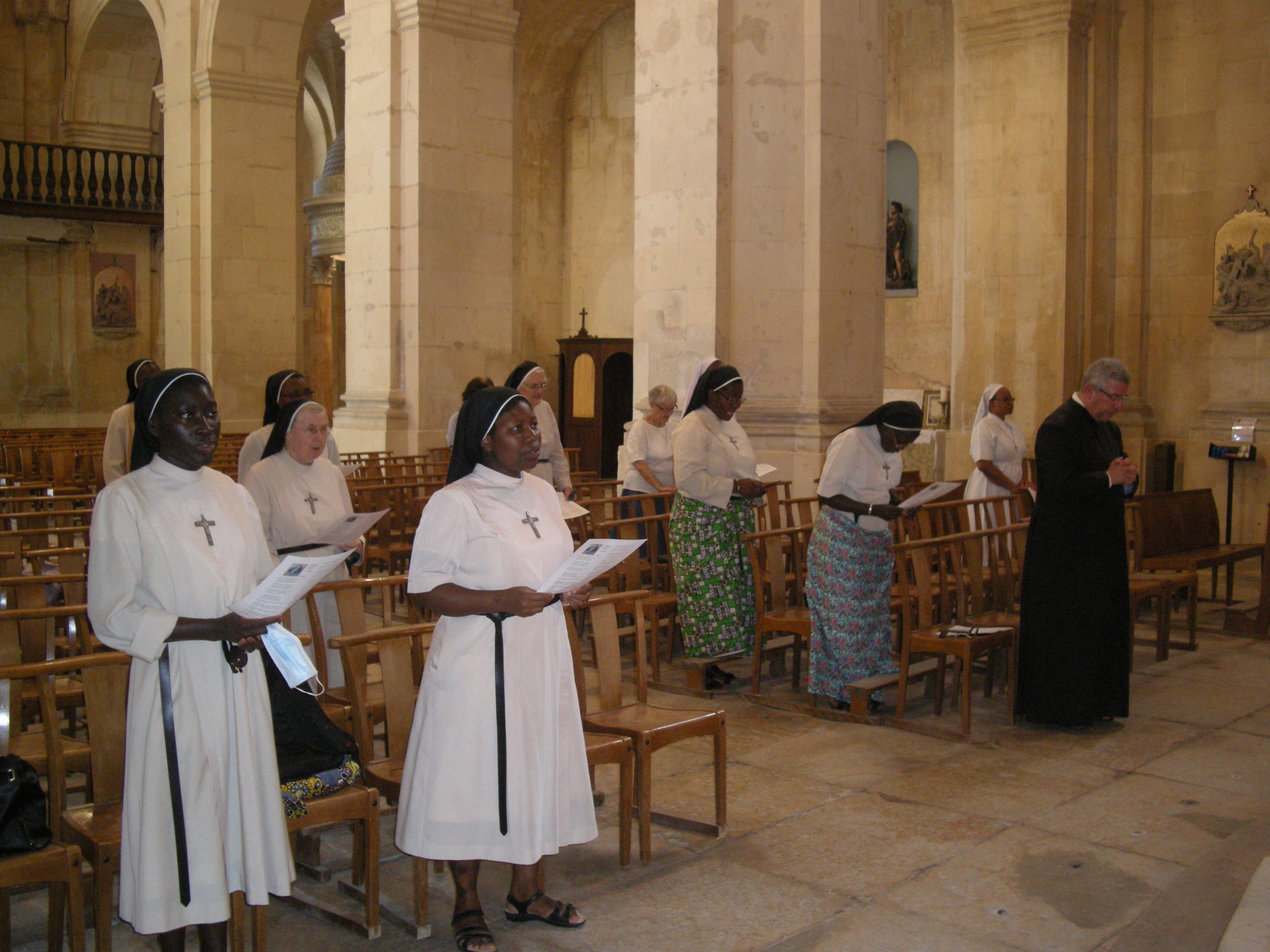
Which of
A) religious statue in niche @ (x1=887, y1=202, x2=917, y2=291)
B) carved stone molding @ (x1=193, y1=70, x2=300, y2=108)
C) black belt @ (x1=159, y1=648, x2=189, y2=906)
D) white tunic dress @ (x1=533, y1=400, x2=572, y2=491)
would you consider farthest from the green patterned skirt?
carved stone molding @ (x1=193, y1=70, x2=300, y2=108)

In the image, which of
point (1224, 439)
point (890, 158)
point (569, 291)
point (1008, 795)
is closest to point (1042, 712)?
point (1008, 795)

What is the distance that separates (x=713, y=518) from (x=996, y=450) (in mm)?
3152

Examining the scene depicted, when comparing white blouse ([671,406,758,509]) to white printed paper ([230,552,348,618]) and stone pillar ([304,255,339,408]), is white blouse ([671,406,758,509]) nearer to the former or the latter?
white printed paper ([230,552,348,618])

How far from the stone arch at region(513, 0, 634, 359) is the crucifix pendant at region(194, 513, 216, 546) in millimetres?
16074

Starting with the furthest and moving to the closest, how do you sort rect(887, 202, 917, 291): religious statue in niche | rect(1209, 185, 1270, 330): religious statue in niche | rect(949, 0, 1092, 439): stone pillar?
rect(887, 202, 917, 291): religious statue in niche
rect(949, 0, 1092, 439): stone pillar
rect(1209, 185, 1270, 330): religious statue in niche

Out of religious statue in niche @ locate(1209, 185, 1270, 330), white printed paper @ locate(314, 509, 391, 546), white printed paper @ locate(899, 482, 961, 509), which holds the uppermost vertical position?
religious statue in niche @ locate(1209, 185, 1270, 330)

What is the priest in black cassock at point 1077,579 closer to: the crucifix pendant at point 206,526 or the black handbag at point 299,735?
the black handbag at point 299,735

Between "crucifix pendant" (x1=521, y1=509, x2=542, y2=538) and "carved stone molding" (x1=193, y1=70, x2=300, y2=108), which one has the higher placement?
"carved stone molding" (x1=193, y1=70, x2=300, y2=108)

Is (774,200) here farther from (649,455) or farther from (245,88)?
(245,88)

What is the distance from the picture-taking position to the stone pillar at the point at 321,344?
84.8ft

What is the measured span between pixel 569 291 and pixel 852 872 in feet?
56.3

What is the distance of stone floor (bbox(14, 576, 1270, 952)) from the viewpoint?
3.67 meters

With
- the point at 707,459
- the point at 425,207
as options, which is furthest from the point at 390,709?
the point at 425,207

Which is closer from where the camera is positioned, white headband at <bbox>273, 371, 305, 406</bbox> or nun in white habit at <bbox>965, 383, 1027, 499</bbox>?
white headband at <bbox>273, 371, 305, 406</bbox>
